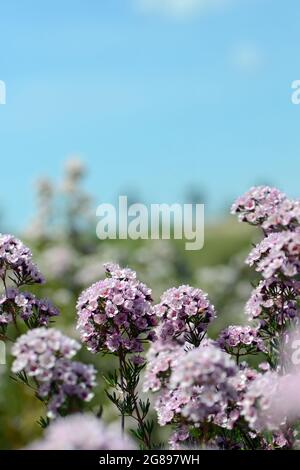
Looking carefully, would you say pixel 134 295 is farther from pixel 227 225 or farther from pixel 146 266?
pixel 227 225

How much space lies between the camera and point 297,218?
4844 mm

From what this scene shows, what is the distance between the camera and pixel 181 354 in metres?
4.36

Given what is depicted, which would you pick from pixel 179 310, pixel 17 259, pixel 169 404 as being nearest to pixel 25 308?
pixel 17 259

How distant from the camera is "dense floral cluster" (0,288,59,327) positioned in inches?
214

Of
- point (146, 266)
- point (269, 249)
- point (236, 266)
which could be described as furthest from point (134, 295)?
point (236, 266)

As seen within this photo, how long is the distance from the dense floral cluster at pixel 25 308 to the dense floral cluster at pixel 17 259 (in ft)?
0.59

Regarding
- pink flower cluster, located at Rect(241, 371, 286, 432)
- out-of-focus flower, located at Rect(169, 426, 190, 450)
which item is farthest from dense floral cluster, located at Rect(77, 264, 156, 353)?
pink flower cluster, located at Rect(241, 371, 286, 432)

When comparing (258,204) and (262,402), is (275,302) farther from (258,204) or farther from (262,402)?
(262,402)

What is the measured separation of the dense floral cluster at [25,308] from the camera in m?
5.43

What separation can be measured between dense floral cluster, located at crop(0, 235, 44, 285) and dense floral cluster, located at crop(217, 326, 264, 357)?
141 cm

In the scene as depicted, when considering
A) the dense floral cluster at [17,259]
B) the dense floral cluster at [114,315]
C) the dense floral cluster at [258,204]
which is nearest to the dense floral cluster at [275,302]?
the dense floral cluster at [258,204]

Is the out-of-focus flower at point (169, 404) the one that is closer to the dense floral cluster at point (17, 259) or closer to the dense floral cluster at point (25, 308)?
the dense floral cluster at point (25, 308)

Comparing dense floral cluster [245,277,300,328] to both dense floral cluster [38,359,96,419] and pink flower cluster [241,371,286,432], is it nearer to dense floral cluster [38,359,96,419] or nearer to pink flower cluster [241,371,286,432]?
pink flower cluster [241,371,286,432]
